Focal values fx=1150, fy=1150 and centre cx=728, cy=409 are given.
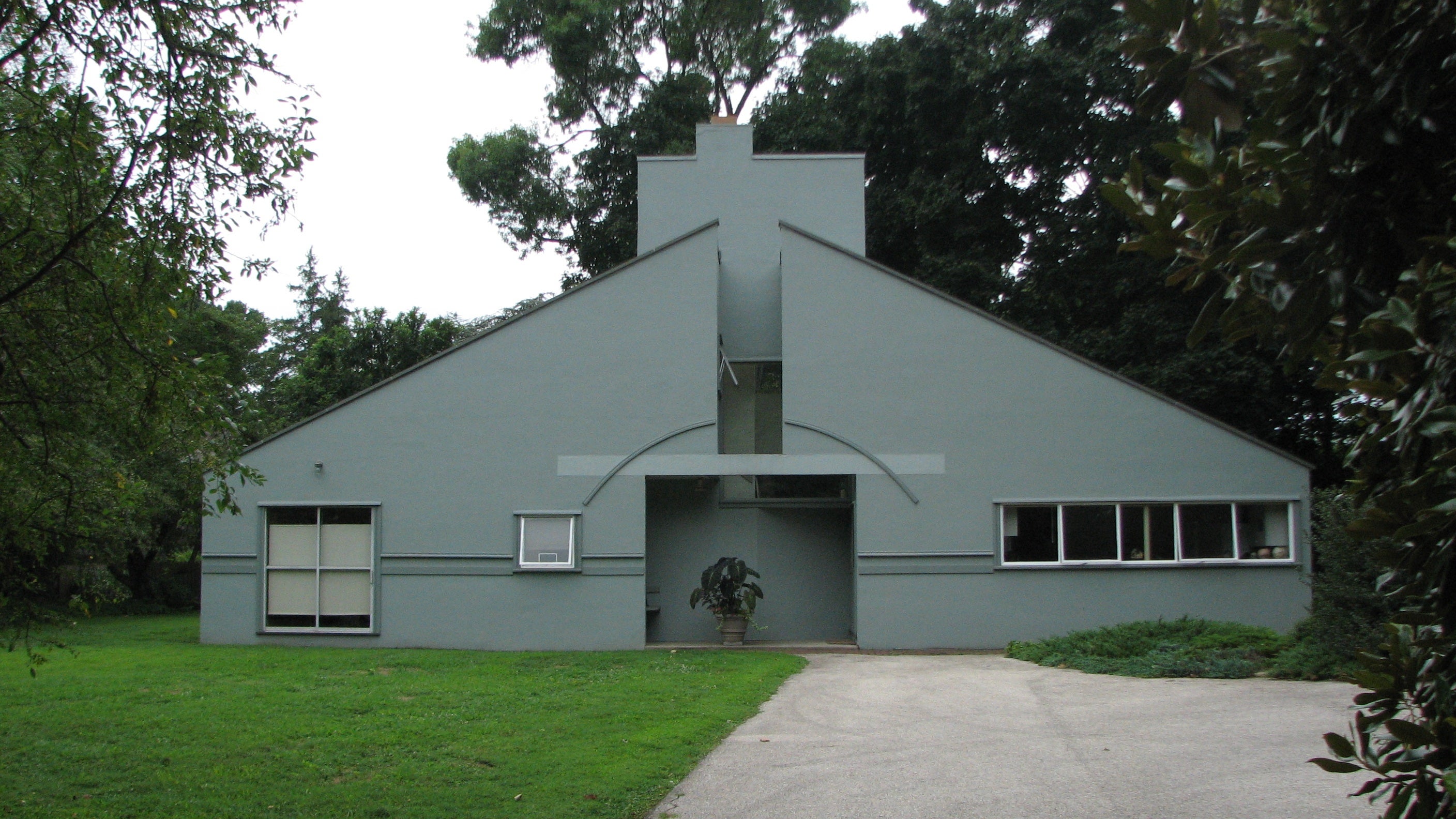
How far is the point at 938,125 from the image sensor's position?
2858 centimetres

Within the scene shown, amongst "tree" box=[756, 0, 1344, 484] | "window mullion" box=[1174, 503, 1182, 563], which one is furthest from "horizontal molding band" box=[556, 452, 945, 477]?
"tree" box=[756, 0, 1344, 484]

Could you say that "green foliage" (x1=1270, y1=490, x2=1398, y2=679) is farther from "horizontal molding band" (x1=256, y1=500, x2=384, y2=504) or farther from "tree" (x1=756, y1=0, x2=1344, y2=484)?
"horizontal molding band" (x1=256, y1=500, x2=384, y2=504)

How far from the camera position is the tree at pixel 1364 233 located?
8.48 feet

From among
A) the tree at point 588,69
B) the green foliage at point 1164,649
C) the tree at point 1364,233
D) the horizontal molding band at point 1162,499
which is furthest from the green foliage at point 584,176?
the tree at point 1364,233

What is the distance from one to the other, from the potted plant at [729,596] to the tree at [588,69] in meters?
17.1

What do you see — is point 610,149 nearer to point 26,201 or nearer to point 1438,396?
point 26,201

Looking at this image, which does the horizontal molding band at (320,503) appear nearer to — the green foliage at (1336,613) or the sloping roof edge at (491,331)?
the sloping roof edge at (491,331)

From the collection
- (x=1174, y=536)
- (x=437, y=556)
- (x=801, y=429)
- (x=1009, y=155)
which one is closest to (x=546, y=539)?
(x=437, y=556)

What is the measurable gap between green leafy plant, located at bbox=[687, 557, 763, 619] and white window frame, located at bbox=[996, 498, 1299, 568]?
384cm

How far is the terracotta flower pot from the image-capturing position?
58.0 feet

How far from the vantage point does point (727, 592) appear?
57.9 ft

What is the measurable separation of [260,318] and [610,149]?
24316 mm

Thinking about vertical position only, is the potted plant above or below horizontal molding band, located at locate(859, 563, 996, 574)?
below

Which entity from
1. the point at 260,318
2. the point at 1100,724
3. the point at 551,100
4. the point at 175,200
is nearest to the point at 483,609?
the point at 1100,724
